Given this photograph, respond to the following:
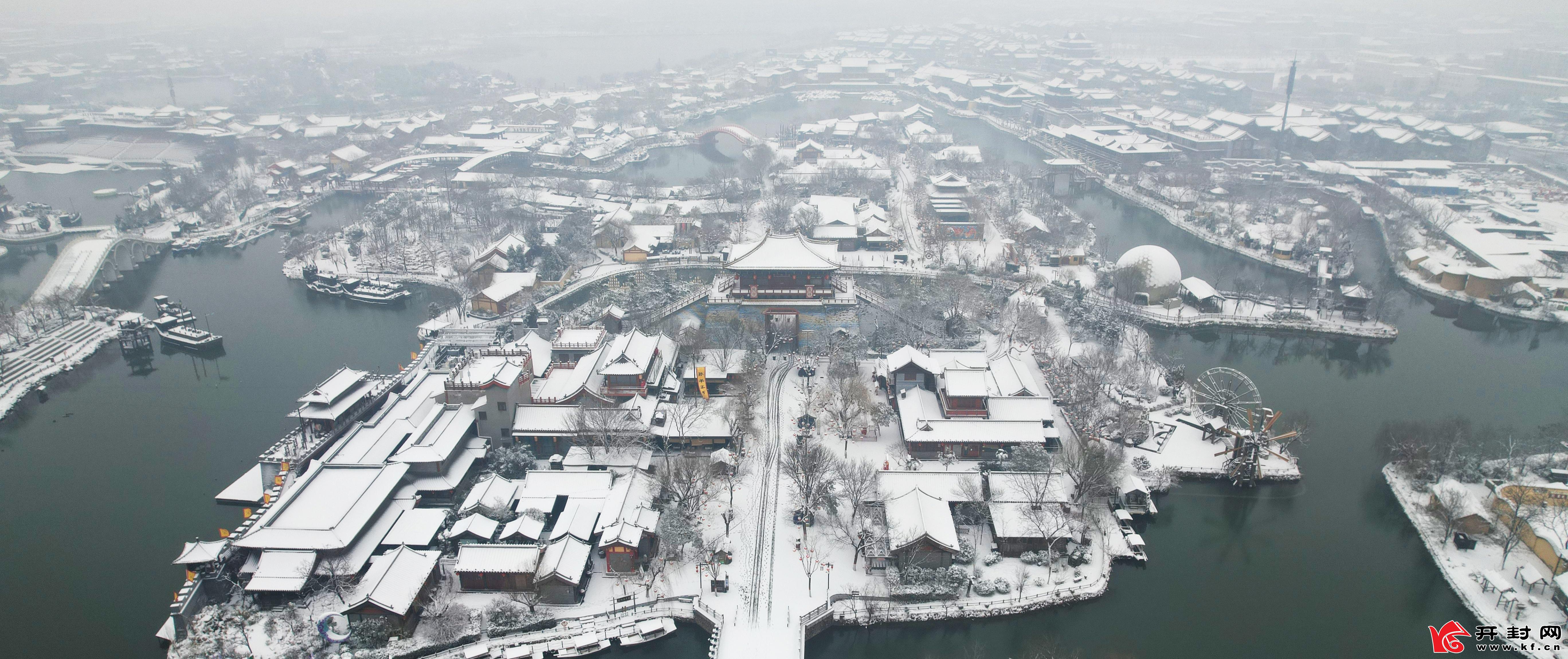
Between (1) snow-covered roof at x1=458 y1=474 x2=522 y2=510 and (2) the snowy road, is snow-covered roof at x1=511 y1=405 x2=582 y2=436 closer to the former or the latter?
(1) snow-covered roof at x1=458 y1=474 x2=522 y2=510

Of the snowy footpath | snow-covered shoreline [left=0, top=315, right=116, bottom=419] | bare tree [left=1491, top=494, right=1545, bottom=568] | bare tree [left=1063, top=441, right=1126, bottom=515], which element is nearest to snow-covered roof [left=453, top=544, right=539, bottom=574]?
bare tree [left=1063, top=441, right=1126, bottom=515]

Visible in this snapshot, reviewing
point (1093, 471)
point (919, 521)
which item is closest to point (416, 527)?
point (919, 521)

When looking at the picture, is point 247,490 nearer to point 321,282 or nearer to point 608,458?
point 608,458

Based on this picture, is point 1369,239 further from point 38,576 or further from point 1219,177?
point 38,576

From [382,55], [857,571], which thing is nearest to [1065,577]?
[857,571]

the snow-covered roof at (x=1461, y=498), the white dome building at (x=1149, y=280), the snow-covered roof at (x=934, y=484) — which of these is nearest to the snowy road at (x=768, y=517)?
the snow-covered roof at (x=934, y=484)

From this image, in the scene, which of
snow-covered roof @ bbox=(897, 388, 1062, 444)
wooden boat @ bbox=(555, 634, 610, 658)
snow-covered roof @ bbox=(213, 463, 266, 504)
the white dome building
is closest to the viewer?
wooden boat @ bbox=(555, 634, 610, 658)

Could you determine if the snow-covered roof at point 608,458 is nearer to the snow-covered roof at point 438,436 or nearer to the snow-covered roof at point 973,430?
the snow-covered roof at point 438,436

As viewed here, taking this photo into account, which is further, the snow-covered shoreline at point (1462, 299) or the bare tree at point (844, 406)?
the snow-covered shoreline at point (1462, 299)
